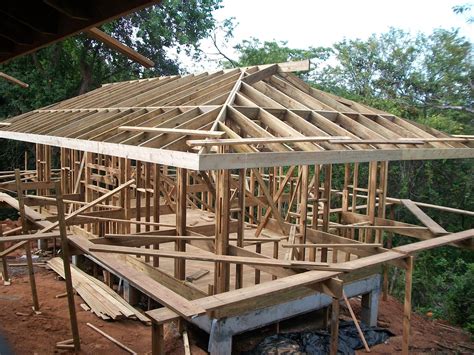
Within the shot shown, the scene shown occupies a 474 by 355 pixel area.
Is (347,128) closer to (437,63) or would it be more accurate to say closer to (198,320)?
(198,320)

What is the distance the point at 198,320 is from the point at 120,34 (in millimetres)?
18461

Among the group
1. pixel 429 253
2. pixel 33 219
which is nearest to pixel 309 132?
pixel 33 219

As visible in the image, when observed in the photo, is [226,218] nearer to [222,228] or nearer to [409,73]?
[222,228]

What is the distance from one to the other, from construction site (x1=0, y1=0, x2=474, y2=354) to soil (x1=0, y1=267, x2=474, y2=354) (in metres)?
0.23

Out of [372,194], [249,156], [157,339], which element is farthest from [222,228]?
[372,194]

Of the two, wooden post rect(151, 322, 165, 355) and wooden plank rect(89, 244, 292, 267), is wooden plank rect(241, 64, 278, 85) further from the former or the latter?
wooden post rect(151, 322, 165, 355)

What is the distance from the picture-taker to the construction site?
5367mm

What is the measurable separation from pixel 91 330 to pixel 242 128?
180 inches

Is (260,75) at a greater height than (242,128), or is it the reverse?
(260,75)

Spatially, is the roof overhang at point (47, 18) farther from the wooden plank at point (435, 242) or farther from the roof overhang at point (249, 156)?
the wooden plank at point (435, 242)

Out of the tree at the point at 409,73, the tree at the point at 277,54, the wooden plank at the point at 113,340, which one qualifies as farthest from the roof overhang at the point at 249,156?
the tree at the point at 277,54

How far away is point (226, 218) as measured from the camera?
6504 mm

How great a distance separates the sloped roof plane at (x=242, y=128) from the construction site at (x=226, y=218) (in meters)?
0.02

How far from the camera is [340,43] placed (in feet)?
77.4
